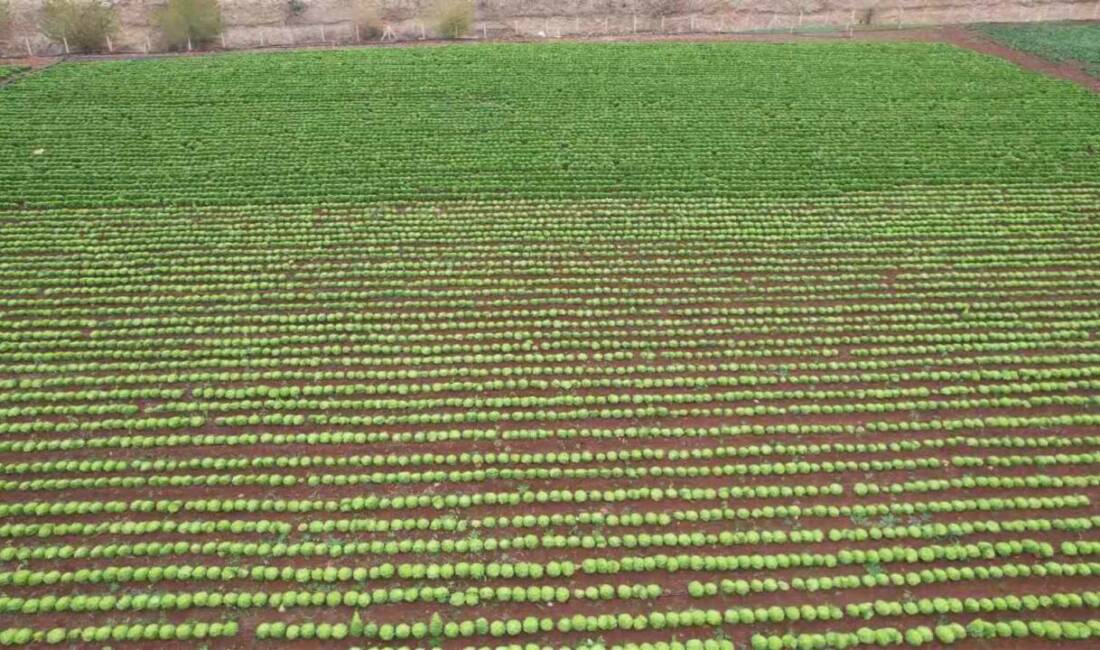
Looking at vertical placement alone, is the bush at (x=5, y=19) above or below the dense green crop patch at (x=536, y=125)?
above

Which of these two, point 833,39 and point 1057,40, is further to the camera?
point 833,39

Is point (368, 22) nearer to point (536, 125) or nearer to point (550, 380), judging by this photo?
point (536, 125)

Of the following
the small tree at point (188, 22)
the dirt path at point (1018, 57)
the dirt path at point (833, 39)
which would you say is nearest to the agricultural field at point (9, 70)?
the dirt path at point (833, 39)

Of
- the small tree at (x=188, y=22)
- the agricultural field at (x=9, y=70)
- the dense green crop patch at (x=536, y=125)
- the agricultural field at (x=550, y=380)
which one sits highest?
the small tree at (x=188, y=22)

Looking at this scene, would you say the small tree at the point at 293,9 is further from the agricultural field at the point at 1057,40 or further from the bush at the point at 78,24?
the agricultural field at the point at 1057,40

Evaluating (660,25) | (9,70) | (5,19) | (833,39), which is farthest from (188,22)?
(833,39)

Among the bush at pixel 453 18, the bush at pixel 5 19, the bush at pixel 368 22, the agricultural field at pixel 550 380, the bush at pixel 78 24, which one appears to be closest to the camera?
the agricultural field at pixel 550 380

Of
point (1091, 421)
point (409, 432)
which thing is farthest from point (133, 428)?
point (1091, 421)

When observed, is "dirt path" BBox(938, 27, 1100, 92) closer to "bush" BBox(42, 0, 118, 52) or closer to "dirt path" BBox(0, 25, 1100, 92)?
"dirt path" BBox(0, 25, 1100, 92)
